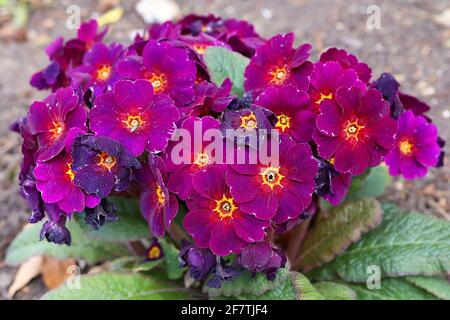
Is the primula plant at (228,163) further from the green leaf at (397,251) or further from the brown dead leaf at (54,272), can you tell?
the brown dead leaf at (54,272)

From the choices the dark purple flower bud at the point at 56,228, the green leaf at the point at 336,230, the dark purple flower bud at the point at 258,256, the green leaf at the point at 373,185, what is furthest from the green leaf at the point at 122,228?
the green leaf at the point at 373,185

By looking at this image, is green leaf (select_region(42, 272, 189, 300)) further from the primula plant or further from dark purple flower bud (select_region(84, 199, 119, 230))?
dark purple flower bud (select_region(84, 199, 119, 230))

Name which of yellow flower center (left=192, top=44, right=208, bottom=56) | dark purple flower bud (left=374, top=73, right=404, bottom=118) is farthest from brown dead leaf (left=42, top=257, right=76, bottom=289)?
dark purple flower bud (left=374, top=73, right=404, bottom=118)

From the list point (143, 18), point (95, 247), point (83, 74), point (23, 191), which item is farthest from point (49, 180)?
point (143, 18)

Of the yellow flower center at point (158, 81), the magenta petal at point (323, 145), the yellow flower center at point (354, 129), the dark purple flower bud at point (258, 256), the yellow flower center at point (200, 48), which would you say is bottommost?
the dark purple flower bud at point (258, 256)

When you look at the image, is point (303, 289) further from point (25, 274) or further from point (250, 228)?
point (25, 274)

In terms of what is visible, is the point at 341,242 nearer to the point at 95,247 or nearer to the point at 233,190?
the point at 233,190
